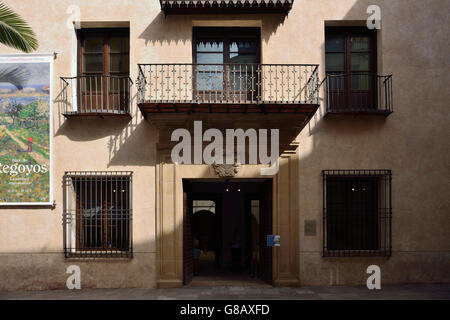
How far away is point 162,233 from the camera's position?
10.6 metres

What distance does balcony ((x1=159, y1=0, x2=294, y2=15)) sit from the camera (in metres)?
10.3

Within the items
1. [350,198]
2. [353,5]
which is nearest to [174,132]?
[350,198]

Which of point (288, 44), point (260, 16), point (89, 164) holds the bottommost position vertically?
point (89, 164)

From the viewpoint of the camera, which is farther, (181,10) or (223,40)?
(223,40)

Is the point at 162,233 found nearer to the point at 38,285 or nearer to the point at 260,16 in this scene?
the point at 38,285

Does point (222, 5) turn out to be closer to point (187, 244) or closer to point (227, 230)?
point (187, 244)

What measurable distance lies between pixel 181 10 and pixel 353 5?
4.47 m

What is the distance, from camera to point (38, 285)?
10508 millimetres

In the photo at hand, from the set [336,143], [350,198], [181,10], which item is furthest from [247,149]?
[181,10]

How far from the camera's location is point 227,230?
591 inches

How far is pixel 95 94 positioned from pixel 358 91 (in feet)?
23.1

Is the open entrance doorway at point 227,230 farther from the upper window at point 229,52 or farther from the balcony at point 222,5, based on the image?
the balcony at point 222,5

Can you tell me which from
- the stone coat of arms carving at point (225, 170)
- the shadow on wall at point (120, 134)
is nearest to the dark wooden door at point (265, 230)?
the stone coat of arms carving at point (225, 170)

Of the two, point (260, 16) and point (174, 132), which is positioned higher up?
point (260, 16)
